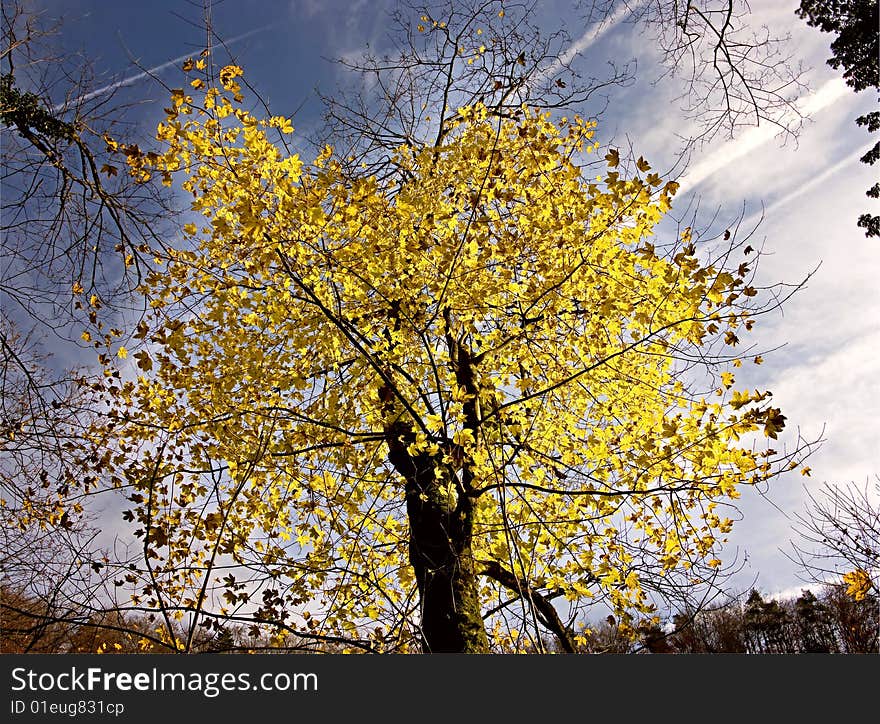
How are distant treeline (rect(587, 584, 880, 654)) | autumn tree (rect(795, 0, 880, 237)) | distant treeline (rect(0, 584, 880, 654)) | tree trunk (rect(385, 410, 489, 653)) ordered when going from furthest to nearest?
distant treeline (rect(587, 584, 880, 654)) < autumn tree (rect(795, 0, 880, 237)) < tree trunk (rect(385, 410, 489, 653)) < distant treeline (rect(0, 584, 880, 654))

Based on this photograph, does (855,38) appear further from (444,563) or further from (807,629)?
(807,629)

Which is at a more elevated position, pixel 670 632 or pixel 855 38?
pixel 855 38

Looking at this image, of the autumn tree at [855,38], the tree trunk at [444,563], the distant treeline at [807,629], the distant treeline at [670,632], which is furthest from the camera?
the distant treeline at [807,629]

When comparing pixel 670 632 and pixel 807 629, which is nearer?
pixel 670 632

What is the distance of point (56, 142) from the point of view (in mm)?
4883

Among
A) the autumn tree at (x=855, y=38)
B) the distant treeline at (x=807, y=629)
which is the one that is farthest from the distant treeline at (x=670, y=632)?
the autumn tree at (x=855, y=38)

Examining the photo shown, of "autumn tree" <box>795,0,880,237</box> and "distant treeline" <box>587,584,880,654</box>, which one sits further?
"distant treeline" <box>587,584,880,654</box>

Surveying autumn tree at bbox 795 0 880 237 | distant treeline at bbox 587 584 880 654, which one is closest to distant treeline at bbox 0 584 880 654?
distant treeline at bbox 587 584 880 654

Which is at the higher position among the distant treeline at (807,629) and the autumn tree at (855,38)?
the autumn tree at (855,38)

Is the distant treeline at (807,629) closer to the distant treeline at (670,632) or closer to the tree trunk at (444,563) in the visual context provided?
the distant treeline at (670,632)

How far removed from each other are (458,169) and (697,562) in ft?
13.5

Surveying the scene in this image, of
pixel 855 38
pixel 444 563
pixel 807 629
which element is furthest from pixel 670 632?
pixel 807 629

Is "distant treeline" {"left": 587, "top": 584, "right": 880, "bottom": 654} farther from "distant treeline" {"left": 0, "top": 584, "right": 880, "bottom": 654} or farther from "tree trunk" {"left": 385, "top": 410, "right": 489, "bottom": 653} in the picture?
"tree trunk" {"left": 385, "top": 410, "right": 489, "bottom": 653}

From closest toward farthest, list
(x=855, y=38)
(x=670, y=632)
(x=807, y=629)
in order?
(x=670, y=632)
(x=855, y=38)
(x=807, y=629)
